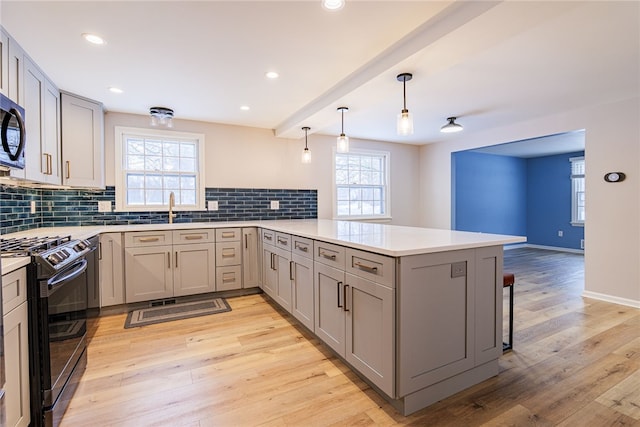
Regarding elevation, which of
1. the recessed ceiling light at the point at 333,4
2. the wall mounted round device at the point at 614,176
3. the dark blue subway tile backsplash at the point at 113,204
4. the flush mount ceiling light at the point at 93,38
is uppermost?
the recessed ceiling light at the point at 333,4

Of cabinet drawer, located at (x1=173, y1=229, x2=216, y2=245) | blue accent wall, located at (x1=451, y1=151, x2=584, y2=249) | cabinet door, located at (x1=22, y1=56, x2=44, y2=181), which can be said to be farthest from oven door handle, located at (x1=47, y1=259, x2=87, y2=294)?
blue accent wall, located at (x1=451, y1=151, x2=584, y2=249)

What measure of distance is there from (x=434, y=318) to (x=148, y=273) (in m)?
2.84

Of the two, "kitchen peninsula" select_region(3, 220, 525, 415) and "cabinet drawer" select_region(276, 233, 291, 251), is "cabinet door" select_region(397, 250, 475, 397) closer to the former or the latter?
"kitchen peninsula" select_region(3, 220, 525, 415)

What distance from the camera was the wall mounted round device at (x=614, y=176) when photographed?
331cm

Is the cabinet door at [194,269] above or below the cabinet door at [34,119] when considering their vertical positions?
below

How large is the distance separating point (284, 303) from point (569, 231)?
6837mm

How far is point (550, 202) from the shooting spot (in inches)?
277

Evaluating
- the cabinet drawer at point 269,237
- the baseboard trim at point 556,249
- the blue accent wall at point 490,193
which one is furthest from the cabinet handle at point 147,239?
the baseboard trim at point 556,249

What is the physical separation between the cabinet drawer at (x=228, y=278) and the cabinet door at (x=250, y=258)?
57 millimetres

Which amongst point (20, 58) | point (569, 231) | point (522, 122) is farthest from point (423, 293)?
point (569, 231)

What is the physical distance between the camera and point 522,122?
418 centimetres

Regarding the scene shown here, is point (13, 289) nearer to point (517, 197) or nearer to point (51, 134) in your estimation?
point (51, 134)

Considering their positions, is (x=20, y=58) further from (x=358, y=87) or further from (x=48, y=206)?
(x=358, y=87)

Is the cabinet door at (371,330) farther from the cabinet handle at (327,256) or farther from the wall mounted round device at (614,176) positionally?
the wall mounted round device at (614,176)
